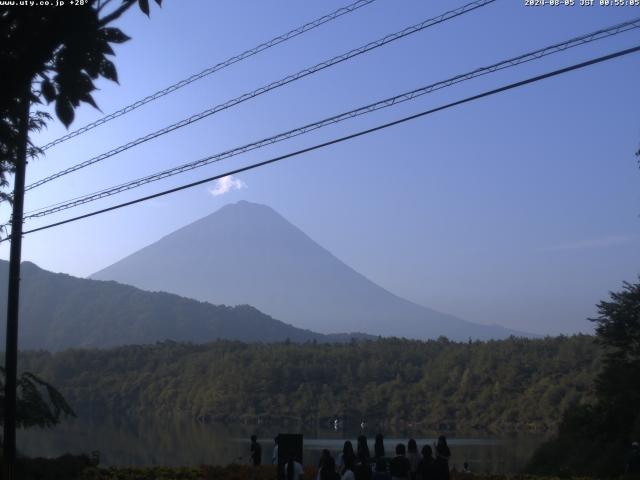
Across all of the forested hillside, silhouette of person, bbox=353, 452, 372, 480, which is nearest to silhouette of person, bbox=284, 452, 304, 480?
silhouette of person, bbox=353, 452, 372, 480

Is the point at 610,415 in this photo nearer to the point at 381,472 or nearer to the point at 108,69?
the point at 381,472

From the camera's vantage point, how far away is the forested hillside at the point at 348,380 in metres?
77.2

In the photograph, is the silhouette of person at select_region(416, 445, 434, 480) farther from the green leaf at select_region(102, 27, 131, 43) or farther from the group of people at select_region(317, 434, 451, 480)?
the green leaf at select_region(102, 27, 131, 43)

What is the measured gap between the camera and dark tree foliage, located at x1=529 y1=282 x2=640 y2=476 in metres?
27.5

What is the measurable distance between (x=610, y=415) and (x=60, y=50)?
2665 centimetres

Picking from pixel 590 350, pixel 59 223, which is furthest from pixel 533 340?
pixel 59 223

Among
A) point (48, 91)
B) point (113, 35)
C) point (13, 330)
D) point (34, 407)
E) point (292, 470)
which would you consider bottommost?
point (292, 470)

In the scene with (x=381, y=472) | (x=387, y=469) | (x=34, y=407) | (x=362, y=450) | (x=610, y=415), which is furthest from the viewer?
(x=610, y=415)

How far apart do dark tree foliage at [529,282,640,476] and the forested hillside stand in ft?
114

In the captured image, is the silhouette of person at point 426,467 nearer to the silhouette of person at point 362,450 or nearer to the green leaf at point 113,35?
the silhouette of person at point 362,450

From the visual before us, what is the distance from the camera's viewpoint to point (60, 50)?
5.98m

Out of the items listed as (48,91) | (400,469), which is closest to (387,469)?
(400,469)

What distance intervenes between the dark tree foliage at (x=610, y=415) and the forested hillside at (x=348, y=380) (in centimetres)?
3485

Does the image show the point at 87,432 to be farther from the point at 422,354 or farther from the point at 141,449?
the point at 422,354
